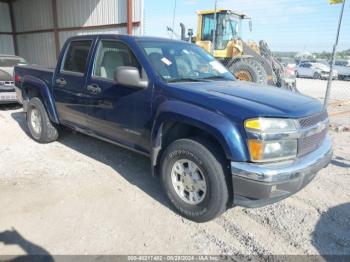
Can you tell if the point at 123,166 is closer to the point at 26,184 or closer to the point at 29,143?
→ the point at 26,184

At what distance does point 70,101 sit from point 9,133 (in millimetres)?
2353

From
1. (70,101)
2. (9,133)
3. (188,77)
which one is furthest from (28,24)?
(188,77)

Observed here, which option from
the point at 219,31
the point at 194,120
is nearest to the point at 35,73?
the point at 194,120

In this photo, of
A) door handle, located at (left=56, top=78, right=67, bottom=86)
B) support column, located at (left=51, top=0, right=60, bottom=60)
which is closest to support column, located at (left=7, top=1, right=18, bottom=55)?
support column, located at (left=51, top=0, right=60, bottom=60)

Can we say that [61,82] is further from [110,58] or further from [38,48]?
[38,48]

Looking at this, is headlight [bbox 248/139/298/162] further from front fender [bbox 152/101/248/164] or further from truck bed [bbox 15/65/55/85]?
truck bed [bbox 15/65/55/85]

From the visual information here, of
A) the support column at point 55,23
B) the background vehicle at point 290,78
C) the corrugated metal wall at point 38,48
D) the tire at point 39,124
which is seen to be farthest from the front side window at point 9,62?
the background vehicle at point 290,78

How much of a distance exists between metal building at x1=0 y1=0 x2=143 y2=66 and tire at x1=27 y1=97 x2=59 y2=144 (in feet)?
21.3

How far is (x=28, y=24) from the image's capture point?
63.3ft

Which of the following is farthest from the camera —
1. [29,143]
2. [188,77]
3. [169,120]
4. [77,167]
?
[29,143]

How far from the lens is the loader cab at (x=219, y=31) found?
1189 cm

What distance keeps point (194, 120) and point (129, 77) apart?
951mm

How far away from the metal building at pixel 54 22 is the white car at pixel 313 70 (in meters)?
19.5

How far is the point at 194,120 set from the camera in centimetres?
304
